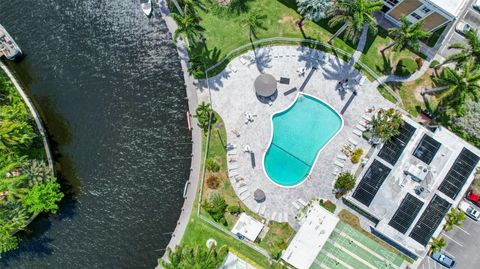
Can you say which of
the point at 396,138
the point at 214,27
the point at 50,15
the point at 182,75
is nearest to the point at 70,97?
the point at 50,15

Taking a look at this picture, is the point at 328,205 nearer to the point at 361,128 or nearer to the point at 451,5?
the point at 361,128

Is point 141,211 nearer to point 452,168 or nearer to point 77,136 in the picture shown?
point 77,136

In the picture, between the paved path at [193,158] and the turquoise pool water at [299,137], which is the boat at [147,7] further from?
the turquoise pool water at [299,137]

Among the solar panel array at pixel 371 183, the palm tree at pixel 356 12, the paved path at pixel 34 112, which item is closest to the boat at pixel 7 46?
the paved path at pixel 34 112

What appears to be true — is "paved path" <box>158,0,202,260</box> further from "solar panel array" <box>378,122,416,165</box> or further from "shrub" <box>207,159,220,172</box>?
"solar panel array" <box>378,122,416,165</box>

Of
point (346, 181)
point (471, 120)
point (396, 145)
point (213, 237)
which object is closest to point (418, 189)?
point (396, 145)

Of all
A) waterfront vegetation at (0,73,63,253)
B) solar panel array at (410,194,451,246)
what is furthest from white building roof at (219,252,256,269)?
waterfront vegetation at (0,73,63,253)
